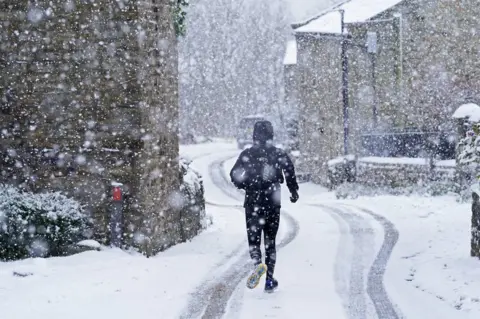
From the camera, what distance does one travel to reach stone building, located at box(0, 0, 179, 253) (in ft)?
32.2

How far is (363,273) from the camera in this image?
8.69m

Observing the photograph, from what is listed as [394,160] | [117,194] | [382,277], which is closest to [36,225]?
[117,194]

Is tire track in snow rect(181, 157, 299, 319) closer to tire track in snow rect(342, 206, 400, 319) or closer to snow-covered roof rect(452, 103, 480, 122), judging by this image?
tire track in snow rect(342, 206, 400, 319)

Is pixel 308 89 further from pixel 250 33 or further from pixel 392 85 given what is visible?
pixel 250 33

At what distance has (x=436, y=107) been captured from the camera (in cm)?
2983

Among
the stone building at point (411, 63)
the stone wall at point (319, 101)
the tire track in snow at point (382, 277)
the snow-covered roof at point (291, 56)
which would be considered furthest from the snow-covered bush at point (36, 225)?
the snow-covered roof at point (291, 56)

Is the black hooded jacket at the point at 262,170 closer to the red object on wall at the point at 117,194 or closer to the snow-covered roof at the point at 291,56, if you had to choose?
the red object on wall at the point at 117,194

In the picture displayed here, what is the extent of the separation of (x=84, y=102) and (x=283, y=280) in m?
4.23

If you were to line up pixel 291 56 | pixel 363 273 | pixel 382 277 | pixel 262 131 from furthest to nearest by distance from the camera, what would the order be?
pixel 291 56, pixel 363 273, pixel 382 277, pixel 262 131

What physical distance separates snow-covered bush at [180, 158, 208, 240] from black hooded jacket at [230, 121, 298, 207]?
13.9 ft

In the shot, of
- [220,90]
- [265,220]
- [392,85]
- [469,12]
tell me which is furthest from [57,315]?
[220,90]

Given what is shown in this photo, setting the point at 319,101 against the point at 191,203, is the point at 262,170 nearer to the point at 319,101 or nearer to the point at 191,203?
the point at 191,203

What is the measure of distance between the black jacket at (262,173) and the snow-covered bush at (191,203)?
4233mm

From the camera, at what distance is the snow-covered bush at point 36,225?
880cm
